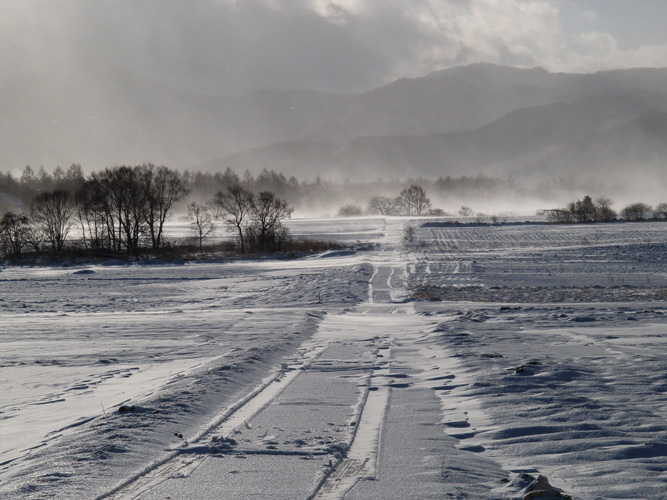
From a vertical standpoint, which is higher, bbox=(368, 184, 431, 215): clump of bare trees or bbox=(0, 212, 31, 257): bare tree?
bbox=(368, 184, 431, 215): clump of bare trees

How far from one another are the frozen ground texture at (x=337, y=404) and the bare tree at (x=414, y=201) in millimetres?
158436

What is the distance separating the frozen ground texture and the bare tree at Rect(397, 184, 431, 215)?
158 m

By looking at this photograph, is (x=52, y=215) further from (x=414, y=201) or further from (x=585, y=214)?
(x=414, y=201)

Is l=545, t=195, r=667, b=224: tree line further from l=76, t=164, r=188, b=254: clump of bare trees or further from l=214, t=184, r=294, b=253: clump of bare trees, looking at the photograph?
l=76, t=164, r=188, b=254: clump of bare trees

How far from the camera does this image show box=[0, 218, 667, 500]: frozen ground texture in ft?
13.8

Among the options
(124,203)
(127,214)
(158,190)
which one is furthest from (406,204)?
(127,214)

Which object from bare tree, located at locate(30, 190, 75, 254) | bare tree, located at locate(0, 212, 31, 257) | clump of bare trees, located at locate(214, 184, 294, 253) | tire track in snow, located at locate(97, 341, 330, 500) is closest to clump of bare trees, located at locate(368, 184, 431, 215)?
clump of bare trees, located at locate(214, 184, 294, 253)

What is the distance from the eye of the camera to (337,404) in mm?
6641

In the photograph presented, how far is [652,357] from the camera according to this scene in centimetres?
852

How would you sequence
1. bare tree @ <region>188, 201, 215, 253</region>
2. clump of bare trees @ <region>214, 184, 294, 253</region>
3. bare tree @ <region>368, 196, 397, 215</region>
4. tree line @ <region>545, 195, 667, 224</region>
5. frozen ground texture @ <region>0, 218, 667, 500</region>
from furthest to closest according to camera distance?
bare tree @ <region>368, 196, 397, 215</region> < tree line @ <region>545, 195, 667, 224</region> < bare tree @ <region>188, 201, 215, 253</region> < clump of bare trees @ <region>214, 184, 294, 253</region> < frozen ground texture @ <region>0, 218, 667, 500</region>

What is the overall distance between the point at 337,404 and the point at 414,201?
172837mm

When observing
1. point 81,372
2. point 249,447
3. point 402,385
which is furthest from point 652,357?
point 81,372

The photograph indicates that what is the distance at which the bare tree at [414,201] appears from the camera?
175 m

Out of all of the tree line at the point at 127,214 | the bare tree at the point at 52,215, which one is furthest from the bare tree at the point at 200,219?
the bare tree at the point at 52,215
